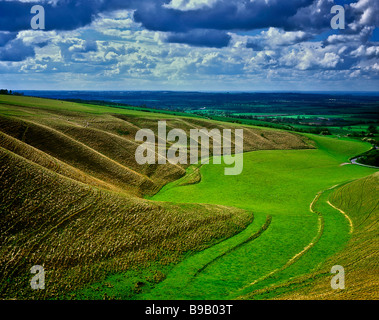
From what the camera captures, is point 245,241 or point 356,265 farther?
point 245,241

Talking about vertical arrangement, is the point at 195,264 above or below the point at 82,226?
below

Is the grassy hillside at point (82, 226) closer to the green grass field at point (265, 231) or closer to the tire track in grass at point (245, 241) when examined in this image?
the tire track in grass at point (245, 241)

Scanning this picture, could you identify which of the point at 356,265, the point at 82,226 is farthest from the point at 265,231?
the point at 82,226

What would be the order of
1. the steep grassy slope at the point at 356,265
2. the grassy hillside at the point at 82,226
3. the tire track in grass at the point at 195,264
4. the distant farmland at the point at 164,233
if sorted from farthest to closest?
the grassy hillside at the point at 82,226 → the tire track in grass at the point at 195,264 → the distant farmland at the point at 164,233 → the steep grassy slope at the point at 356,265

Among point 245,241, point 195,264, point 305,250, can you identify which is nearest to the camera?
point 195,264

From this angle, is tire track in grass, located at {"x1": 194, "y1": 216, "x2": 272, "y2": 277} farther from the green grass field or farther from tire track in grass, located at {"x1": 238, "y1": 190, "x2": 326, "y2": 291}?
tire track in grass, located at {"x1": 238, "y1": 190, "x2": 326, "y2": 291}

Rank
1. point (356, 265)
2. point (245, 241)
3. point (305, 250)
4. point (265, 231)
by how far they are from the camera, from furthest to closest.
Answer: point (265, 231) < point (245, 241) < point (305, 250) < point (356, 265)

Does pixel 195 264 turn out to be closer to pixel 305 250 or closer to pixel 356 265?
pixel 305 250

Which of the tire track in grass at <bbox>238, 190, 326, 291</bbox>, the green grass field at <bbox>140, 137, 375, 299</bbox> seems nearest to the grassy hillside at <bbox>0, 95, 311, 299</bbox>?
the green grass field at <bbox>140, 137, 375, 299</bbox>

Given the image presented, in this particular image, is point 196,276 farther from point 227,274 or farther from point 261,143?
point 261,143

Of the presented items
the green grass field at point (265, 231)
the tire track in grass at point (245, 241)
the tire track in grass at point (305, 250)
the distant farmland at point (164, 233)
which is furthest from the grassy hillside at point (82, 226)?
the tire track in grass at point (305, 250)

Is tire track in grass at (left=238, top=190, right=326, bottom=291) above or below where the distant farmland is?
below
